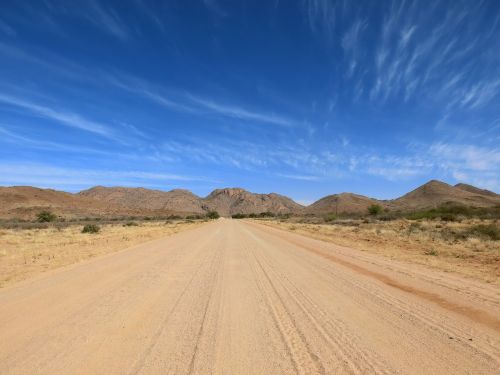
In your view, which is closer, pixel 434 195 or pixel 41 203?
pixel 41 203

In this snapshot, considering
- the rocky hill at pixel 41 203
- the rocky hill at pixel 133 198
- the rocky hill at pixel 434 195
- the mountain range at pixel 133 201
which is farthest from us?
the rocky hill at pixel 133 198

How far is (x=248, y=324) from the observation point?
6.29 m

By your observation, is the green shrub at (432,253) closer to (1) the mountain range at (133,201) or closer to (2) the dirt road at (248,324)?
(2) the dirt road at (248,324)

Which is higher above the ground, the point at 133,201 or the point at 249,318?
the point at 133,201

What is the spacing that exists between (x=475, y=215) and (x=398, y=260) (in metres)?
50.5

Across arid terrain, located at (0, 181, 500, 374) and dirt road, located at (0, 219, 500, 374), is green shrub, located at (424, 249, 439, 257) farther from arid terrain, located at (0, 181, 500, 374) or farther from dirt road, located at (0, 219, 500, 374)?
dirt road, located at (0, 219, 500, 374)

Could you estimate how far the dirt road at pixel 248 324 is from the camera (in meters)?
4.63

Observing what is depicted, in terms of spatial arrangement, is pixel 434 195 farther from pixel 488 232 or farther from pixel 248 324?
pixel 248 324

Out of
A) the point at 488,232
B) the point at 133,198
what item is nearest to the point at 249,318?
the point at 488,232

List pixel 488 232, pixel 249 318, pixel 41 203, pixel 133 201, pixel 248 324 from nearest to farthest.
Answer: pixel 248 324
pixel 249 318
pixel 488 232
pixel 41 203
pixel 133 201

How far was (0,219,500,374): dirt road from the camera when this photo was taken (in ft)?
15.2

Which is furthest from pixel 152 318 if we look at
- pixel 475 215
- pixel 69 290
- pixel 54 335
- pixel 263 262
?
pixel 475 215

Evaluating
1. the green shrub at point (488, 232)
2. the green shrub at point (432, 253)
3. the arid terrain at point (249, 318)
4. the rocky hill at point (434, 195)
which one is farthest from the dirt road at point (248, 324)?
the rocky hill at point (434, 195)

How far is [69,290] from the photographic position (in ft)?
30.2
